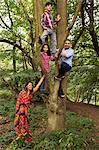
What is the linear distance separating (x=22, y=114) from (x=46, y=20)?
2500 millimetres

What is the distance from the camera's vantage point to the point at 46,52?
780 centimetres

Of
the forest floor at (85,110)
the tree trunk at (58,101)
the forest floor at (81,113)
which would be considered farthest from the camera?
the forest floor at (85,110)

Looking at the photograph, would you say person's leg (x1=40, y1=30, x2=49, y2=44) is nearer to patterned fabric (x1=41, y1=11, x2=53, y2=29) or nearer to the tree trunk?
patterned fabric (x1=41, y1=11, x2=53, y2=29)

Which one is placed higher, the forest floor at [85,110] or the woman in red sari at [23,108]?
the woman in red sari at [23,108]

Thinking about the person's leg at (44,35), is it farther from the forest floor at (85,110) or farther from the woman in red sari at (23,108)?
the forest floor at (85,110)

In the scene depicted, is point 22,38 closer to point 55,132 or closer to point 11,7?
point 11,7

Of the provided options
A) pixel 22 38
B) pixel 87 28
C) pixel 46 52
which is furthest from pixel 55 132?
→ pixel 22 38

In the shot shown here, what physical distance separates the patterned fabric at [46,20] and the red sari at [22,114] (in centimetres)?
179

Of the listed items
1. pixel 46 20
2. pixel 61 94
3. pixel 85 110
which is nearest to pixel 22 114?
pixel 61 94

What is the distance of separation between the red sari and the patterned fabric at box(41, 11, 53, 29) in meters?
1.79

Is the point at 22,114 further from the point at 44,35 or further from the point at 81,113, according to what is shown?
the point at 81,113

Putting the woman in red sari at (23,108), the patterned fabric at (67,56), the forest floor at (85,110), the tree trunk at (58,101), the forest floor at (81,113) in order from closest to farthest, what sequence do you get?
the patterned fabric at (67,56) → the tree trunk at (58,101) → the woman in red sari at (23,108) → the forest floor at (81,113) → the forest floor at (85,110)

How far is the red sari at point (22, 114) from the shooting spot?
7863mm

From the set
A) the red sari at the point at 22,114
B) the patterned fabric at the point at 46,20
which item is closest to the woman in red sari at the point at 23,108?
the red sari at the point at 22,114
